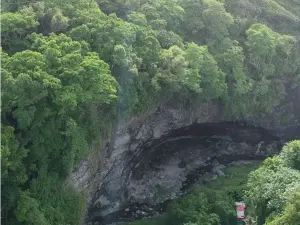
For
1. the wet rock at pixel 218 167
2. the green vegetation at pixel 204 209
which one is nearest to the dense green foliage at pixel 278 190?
the green vegetation at pixel 204 209

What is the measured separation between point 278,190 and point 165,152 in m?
16.4

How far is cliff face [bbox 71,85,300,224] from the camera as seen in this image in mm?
32156

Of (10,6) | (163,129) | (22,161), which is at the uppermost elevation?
(10,6)

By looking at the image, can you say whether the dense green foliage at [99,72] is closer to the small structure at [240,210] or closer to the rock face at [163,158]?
the rock face at [163,158]

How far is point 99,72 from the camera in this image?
26594mm

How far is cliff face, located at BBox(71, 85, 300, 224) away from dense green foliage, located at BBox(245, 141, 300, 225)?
10.1 meters

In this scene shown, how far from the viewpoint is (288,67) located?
143 feet

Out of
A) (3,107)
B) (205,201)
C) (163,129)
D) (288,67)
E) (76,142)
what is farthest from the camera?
(288,67)

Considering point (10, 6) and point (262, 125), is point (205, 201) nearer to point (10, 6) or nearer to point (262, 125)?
point (262, 125)

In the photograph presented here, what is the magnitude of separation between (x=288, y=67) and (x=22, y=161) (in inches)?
1146

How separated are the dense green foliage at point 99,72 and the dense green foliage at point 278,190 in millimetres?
882

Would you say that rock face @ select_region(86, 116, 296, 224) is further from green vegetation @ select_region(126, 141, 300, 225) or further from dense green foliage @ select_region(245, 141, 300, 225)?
dense green foliage @ select_region(245, 141, 300, 225)

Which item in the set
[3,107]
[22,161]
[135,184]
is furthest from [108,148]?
[3,107]

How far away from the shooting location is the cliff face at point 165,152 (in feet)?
105
